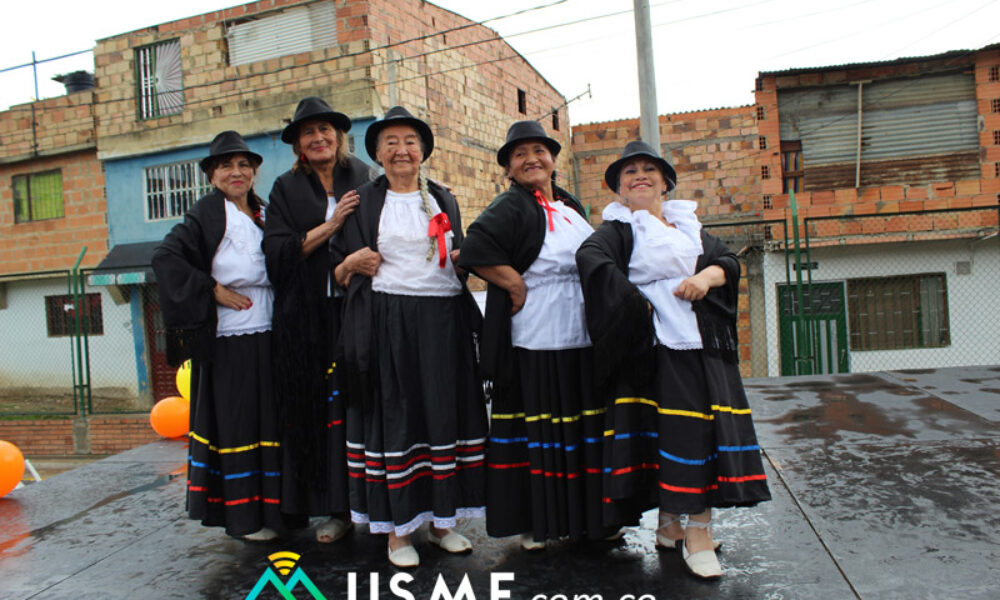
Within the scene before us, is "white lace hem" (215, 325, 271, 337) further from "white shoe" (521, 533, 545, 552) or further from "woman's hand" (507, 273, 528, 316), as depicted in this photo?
"white shoe" (521, 533, 545, 552)

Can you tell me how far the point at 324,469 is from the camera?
3240mm

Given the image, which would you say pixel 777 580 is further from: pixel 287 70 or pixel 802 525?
pixel 287 70

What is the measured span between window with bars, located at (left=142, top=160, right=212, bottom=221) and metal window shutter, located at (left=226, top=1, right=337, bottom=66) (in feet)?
8.24

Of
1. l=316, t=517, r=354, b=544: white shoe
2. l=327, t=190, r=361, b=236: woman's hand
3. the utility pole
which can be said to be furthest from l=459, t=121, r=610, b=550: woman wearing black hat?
the utility pole

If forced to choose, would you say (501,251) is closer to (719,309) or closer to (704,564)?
(719,309)

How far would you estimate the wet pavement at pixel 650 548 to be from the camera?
2637 mm

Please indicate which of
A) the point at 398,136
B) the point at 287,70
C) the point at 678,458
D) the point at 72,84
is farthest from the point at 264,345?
the point at 72,84

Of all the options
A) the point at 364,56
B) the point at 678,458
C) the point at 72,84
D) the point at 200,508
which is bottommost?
the point at 200,508

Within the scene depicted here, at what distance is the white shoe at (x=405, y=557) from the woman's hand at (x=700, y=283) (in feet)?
4.90

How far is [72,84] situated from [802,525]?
20157mm

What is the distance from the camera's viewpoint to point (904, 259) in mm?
12938

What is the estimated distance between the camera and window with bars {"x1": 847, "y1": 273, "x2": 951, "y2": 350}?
12742 mm

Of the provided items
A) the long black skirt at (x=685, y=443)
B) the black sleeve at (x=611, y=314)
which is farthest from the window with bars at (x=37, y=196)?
the long black skirt at (x=685, y=443)

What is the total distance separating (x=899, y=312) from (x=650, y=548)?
11865 mm
